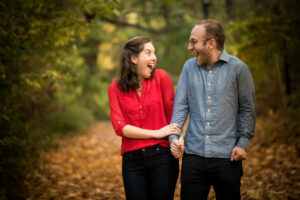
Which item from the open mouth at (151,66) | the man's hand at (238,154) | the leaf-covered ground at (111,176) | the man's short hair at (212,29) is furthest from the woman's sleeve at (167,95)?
the leaf-covered ground at (111,176)

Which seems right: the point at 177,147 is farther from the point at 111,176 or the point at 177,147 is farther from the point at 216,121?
the point at 111,176

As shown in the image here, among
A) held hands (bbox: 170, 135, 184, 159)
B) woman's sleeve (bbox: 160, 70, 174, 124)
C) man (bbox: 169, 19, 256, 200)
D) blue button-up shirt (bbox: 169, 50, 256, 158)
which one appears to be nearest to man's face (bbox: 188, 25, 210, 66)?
man (bbox: 169, 19, 256, 200)

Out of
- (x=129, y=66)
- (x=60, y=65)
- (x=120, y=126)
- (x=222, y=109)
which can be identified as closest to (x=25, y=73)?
(x=60, y=65)

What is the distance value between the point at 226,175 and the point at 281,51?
540 centimetres

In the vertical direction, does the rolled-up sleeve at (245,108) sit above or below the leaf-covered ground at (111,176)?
above

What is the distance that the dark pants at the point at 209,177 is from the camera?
108 inches

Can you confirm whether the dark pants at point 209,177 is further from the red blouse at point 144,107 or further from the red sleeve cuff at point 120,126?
the red sleeve cuff at point 120,126

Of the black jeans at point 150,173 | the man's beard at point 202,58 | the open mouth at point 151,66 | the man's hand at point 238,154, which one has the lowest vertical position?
the black jeans at point 150,173

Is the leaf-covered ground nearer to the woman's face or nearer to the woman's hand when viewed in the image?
the woman's hand

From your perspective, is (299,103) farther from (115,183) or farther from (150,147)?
(150,147)

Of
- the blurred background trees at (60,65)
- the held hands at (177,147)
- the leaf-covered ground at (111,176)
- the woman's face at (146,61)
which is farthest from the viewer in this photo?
the leaf-covered ground at (111,176)

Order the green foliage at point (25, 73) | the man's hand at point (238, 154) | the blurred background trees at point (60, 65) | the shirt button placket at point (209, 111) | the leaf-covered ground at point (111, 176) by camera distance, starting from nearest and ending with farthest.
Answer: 1. the man's hand at point (238, 154)
2. the shirt button placket at point (209, 111)
3. the green foliage at point (25, 73)
4. the blurred background trees at point (60, 65)
5. the leaf-covered ground at point (111, 176)

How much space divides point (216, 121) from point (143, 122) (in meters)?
0.81

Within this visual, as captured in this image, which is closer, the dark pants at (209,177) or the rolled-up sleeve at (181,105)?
the dark pants at (209,177)
